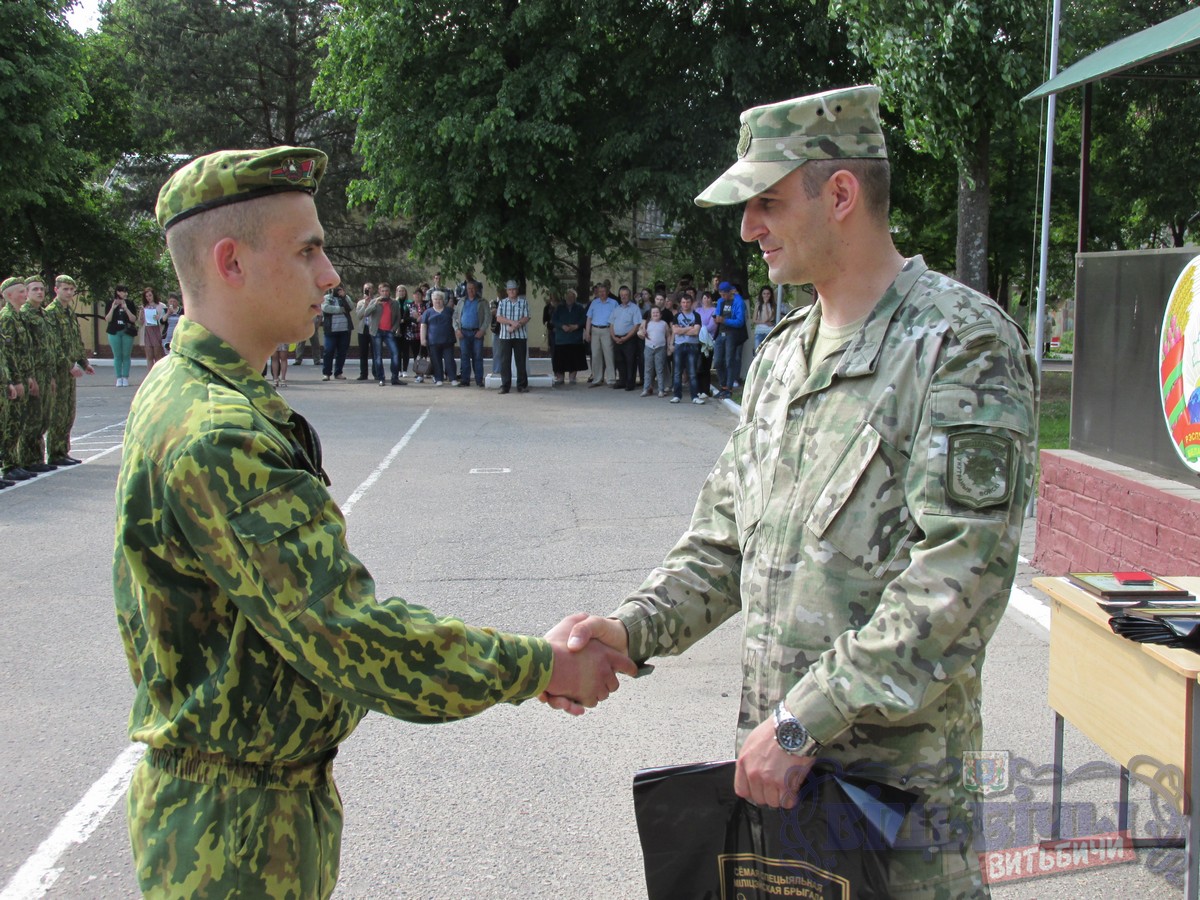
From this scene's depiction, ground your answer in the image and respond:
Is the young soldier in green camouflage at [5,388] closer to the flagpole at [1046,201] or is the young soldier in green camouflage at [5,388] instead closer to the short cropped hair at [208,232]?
the flagpole at [1046,201]

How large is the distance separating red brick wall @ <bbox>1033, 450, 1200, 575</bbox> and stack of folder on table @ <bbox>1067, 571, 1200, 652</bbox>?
218 centimetres

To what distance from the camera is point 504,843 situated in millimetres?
3859

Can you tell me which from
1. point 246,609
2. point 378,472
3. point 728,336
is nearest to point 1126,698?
point 246,609

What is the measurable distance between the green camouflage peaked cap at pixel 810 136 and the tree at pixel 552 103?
801 inches

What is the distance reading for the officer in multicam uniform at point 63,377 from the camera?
1277 cm

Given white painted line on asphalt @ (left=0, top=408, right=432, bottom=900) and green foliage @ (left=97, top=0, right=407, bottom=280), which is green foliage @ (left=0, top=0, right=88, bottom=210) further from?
white painted line on asphalt @ (left=0, top=408, right=432, bottom=900)

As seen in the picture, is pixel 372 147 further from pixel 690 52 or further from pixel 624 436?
pixel 624 436

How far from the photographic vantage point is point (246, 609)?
1808mm

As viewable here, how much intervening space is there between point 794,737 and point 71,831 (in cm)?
300

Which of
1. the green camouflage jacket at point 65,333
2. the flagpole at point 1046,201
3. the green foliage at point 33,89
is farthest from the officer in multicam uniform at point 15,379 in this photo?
the green foliage at point 33,89

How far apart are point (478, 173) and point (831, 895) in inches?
858

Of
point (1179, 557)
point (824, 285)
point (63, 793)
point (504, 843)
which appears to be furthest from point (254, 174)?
point (1179, 557)

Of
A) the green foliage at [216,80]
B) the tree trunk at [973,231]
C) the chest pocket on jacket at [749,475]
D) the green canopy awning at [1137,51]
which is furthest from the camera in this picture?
the green foliage at [216,80]

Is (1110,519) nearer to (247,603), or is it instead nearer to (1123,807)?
(1123,807)
